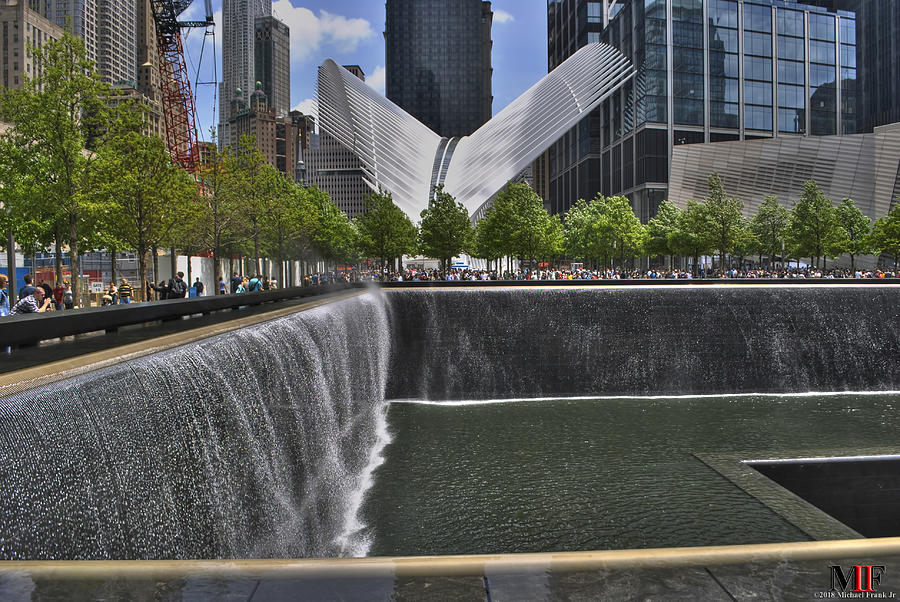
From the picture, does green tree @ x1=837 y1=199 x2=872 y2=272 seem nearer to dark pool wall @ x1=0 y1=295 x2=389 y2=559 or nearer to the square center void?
the square center void

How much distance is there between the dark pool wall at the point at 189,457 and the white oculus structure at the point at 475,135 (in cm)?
5451

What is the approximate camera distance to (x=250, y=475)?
5.66m

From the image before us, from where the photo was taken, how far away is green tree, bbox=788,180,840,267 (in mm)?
41750

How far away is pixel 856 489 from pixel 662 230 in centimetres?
4738

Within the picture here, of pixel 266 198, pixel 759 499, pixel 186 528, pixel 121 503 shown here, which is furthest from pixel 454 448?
pixel 266 198

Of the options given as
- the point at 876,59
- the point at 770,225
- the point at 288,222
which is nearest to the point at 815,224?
the point at 770,225

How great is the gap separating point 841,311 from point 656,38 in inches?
2172

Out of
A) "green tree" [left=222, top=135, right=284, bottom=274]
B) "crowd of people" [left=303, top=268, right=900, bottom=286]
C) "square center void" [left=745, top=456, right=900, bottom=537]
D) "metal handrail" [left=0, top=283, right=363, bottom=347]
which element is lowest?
"square center void" [left=745, top=456, right=900, bottom=537]

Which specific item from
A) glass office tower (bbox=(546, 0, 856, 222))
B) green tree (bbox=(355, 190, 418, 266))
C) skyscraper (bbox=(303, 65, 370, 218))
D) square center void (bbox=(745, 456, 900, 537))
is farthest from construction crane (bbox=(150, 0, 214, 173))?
skyscraper (bbox=(303, 65, 370, 218))

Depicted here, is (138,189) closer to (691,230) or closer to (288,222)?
(288,222)

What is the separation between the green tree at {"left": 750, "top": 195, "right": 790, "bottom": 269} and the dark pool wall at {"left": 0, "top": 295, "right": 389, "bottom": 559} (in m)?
47.4

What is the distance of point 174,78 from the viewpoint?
238 ft

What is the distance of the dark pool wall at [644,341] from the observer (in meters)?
15.7

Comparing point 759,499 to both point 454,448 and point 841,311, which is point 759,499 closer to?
point 454,448
